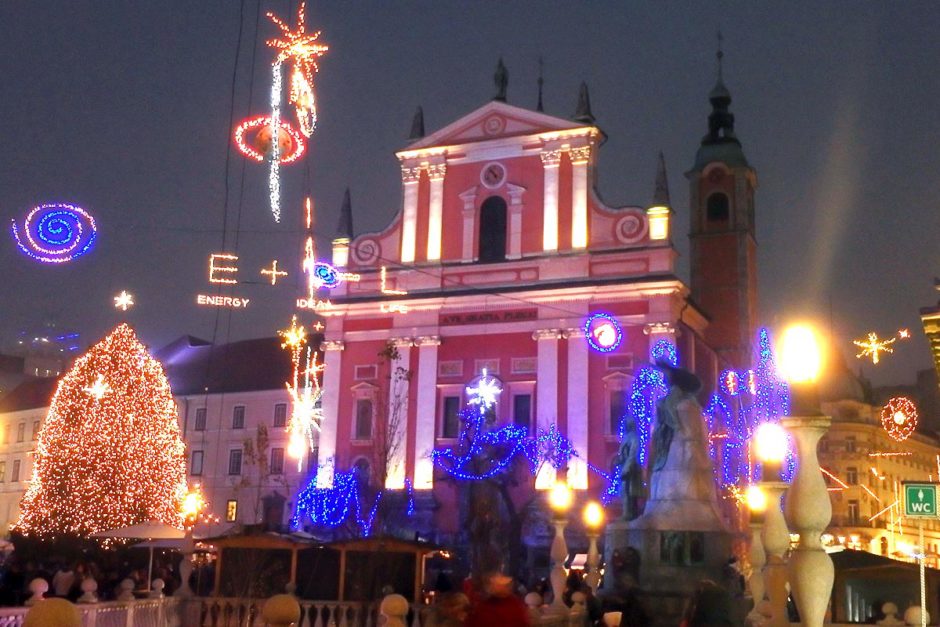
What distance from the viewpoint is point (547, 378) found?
3800 centimetres

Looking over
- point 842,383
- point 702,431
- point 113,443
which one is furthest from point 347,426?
point 842,383

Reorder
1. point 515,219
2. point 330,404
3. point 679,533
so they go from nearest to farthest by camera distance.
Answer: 1. point 679,533
2. point 515,219
3. point 330,404

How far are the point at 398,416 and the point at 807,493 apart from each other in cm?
3242

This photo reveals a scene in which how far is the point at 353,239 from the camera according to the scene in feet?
141

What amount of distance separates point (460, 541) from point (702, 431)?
60.9 ft

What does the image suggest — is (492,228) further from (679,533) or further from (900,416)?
(679,533)

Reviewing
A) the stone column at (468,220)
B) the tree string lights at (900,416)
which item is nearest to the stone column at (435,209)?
the stone column at (468,220)

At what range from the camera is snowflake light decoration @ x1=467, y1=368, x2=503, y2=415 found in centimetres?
3800

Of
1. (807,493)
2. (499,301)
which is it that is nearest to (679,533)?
(807,493)

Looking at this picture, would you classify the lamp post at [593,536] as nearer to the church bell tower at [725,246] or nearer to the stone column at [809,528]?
the stone column at [809,528]

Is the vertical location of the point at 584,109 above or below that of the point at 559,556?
Answer: above

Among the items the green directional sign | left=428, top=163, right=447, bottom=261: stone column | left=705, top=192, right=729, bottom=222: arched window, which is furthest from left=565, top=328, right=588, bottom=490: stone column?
the green directional sign

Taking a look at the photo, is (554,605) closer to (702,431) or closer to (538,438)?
(702,431)

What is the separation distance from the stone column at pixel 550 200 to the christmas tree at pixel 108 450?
14742mm
